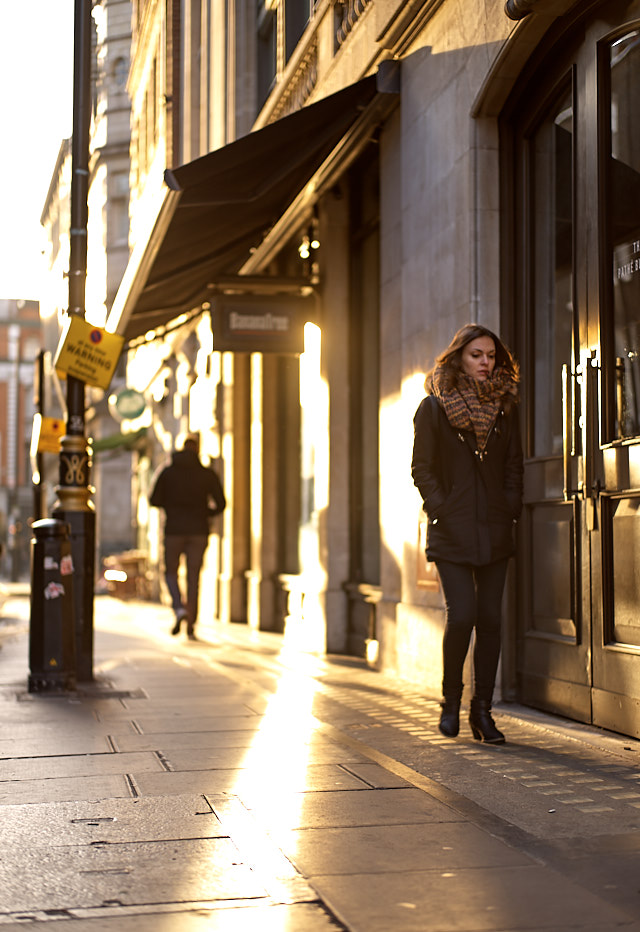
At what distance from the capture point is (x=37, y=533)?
332 inches

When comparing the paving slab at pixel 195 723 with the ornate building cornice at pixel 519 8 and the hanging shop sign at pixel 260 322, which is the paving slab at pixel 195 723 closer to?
the ornate building cornice at pixel 519 8

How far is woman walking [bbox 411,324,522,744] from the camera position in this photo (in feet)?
19.6

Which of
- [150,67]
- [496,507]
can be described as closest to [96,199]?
[150,67]

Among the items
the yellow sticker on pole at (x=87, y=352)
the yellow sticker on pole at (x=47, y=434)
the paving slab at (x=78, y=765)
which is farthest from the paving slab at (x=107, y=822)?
the yellow sticker on pole at (x=47, y=434)

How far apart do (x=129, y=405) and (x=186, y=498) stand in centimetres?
1565

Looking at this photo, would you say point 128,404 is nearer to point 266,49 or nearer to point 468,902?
point 266,49

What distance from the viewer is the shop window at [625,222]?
6.10 metres

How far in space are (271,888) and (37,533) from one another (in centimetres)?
525

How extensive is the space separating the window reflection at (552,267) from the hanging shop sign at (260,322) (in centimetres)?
474

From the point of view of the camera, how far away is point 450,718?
6160 millimetres

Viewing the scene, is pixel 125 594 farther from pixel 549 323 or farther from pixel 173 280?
pixel 549 323

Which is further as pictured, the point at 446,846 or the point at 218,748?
the point at 218,748

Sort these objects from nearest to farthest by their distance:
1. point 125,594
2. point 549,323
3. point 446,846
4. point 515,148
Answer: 1. point 446,846
2. point 549,323
3. point 515,148
4. point 125,594

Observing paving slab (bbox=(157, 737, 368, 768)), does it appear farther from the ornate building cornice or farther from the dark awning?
the dark awning
